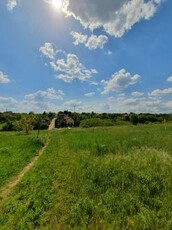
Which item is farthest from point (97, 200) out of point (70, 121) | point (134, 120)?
point (70, 121)

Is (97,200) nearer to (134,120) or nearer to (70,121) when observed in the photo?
(134,120)

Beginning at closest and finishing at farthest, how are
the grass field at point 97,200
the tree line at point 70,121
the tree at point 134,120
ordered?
the grass field at point 97,200
the tree line at point 70,121
the tree at point 134,120

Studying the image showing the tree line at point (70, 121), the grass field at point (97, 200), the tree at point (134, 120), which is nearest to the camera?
the grass field at point (97, 200)

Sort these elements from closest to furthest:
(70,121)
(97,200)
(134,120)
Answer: (97,200), (134,120), (70,121)

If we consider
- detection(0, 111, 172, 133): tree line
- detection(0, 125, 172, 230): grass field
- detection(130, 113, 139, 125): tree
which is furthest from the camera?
detection(130, 113, 139, 125): tree

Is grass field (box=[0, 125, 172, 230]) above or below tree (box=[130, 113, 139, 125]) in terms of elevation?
below

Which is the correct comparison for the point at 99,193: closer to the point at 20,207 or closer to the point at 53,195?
the point at 53,195

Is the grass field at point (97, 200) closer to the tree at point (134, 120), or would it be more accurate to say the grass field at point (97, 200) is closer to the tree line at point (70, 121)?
the tree line at point (70, 121)

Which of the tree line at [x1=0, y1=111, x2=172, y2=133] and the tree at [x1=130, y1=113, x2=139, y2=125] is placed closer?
the tree line at [x1=0, y1=111, x2=172, y2=133]

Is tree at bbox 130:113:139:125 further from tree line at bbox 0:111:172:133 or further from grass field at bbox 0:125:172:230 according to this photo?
grass field at bbox 0:125:172:230

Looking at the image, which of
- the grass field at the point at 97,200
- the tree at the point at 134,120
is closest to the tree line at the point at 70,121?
the tree at the point at 134,120

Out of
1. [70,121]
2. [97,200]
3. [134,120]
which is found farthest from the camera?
[70,121]

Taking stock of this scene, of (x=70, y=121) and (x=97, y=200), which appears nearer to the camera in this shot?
(x=97, y=200)

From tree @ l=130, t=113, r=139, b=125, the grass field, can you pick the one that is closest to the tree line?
tree @ l=130, t=113, r=139, b=125
